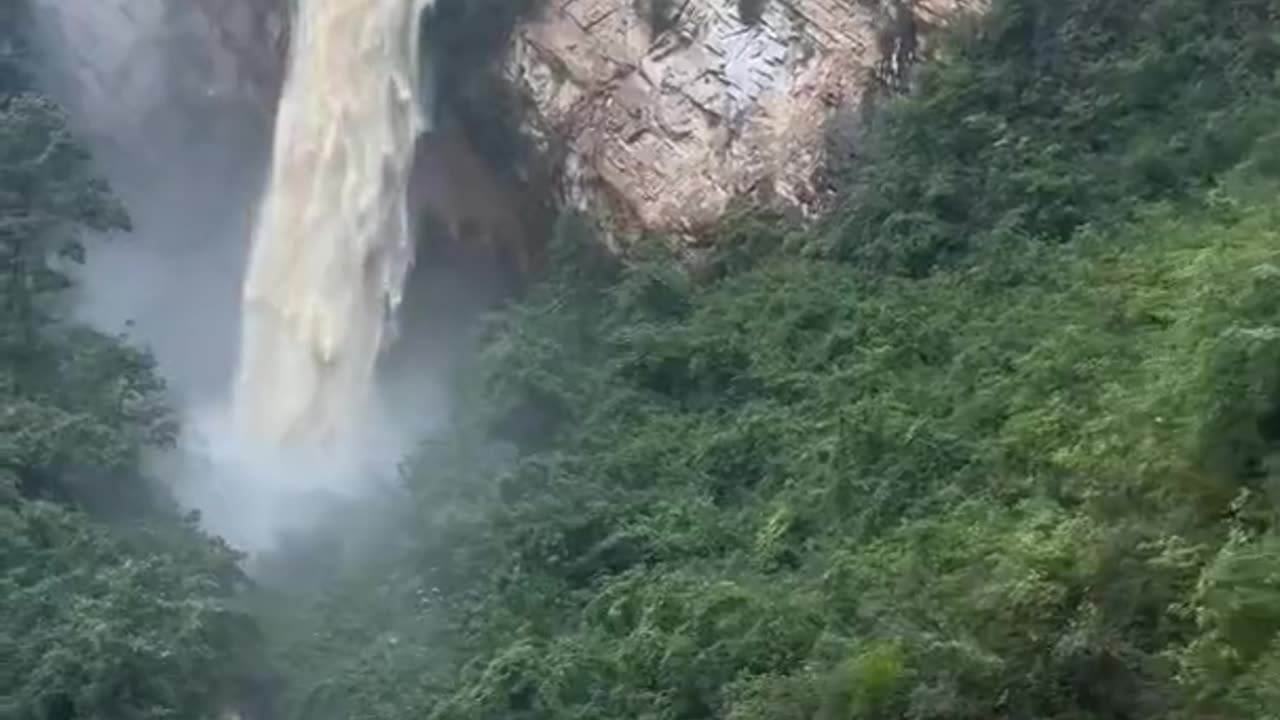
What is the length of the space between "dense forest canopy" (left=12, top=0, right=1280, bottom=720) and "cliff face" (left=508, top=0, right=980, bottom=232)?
0.43 m

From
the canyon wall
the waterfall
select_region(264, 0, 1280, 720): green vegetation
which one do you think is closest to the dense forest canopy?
select_region(264, 0, 1280, 720): green vegetation

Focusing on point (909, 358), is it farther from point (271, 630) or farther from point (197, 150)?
point (197, 150)

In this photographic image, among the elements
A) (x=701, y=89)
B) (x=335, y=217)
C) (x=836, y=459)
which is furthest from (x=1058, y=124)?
(x=335, y=217)

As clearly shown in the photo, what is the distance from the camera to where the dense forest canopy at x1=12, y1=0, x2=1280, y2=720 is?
735 cm

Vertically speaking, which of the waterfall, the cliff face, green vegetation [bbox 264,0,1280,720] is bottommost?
green vegetation [bbox 264,0,1280,720]

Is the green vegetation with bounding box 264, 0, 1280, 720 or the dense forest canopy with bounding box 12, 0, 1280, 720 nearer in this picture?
the green vegetation with bounding box 264, 0, 1280, 720

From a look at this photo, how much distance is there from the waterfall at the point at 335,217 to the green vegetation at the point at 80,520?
1.85 metres

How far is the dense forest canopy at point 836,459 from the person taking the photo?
735 centimetres

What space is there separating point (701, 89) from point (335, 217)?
4368 mm

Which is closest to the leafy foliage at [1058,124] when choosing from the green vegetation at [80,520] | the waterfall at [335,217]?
the waterfall at [335,217]

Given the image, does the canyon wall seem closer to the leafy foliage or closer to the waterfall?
the leafy foliage

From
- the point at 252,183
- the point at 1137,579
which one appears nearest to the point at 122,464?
the point at 252,183

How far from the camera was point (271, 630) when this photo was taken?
14.0m

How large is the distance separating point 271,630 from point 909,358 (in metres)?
5.08
